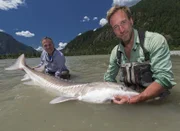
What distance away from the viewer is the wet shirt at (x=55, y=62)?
826 cm

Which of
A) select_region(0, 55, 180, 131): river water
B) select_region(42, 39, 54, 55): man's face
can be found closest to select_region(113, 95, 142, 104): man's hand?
select_region(0, 55, 180, 131): river water

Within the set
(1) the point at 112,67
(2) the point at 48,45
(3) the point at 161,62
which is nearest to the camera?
(3) the point at 161,62

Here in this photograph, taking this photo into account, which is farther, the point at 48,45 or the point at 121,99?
the point at 48,45

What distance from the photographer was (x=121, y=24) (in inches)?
146

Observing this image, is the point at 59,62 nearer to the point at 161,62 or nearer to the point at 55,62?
the point at 55,62

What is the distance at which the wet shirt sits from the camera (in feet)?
27.1

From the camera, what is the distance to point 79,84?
4.57 metres

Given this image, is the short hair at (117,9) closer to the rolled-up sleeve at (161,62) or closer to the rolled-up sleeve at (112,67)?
the rolled-up sleeve at (161,62)

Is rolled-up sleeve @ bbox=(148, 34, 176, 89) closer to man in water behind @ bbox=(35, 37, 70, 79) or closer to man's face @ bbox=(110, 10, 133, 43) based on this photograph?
man's face @ bbox=(110, 10, 133, 43)

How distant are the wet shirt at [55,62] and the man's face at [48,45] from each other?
20 cm

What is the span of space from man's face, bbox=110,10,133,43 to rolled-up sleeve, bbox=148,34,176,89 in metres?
0.42

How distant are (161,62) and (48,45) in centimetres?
520

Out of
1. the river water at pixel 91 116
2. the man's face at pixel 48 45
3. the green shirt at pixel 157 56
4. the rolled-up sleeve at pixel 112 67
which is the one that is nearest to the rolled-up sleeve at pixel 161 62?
the green shirt at pixel 157 56

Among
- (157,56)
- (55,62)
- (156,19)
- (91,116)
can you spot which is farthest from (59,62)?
(156,19)
